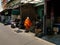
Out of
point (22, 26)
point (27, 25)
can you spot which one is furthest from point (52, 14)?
point (22, 26)

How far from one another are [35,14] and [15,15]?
9.87 m

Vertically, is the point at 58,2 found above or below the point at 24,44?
above

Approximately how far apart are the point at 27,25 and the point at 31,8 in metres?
4.76

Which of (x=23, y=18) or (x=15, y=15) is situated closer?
(x=23, y=18)

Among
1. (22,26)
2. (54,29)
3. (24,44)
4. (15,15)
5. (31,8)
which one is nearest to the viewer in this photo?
(24,44)

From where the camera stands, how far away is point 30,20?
31.8 metres

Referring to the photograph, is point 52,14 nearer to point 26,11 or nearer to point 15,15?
point 26,11

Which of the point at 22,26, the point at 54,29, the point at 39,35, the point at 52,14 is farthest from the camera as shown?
the point at 22,26

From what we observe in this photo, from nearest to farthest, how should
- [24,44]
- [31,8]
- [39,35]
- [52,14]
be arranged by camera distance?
1. [24,44]
2. [39,35]
3. [52,14]
4. [31,8]

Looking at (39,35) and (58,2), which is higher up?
(58,2)

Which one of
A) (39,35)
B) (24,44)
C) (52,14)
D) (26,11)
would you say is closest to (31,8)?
(26,11)

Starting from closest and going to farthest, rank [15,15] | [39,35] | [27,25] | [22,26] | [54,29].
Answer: [39,35]
[54,29]
[27,25]
[22,26]
[15,15]

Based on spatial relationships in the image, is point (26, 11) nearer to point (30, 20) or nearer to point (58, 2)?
point (30, 20)

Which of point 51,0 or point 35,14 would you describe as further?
point 35,14
